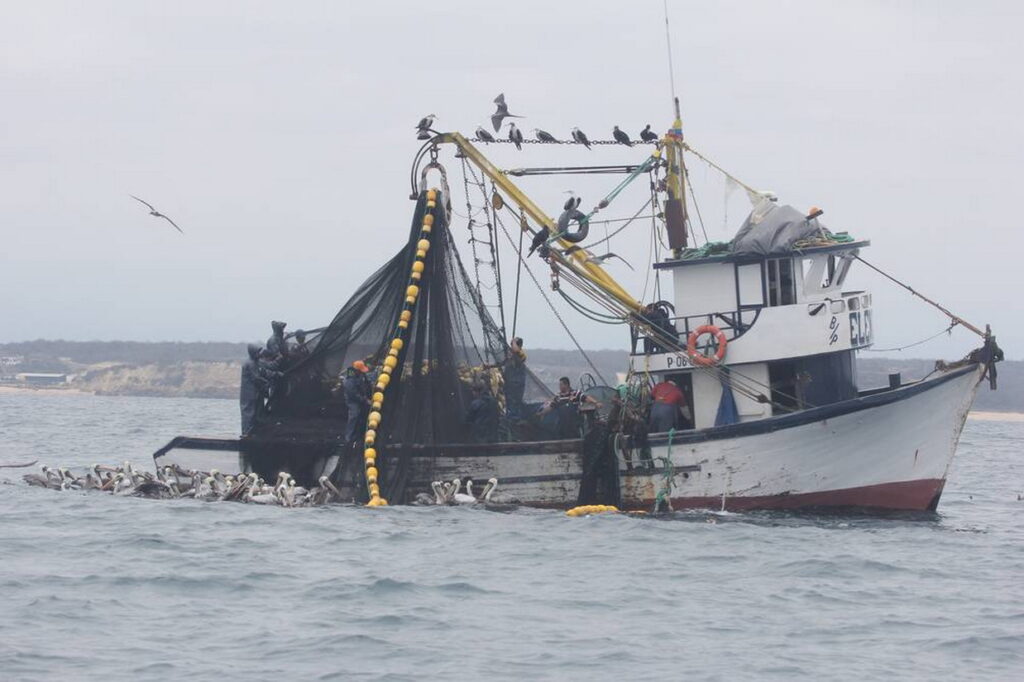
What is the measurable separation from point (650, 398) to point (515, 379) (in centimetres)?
191

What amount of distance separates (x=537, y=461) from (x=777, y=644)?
8.22 meters

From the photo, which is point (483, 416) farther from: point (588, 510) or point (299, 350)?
point (299, 350)

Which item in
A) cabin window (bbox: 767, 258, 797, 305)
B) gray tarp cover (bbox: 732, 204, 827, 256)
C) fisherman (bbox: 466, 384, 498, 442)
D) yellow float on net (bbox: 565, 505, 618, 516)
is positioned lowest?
yellow float on net (bbox: 565, 505, 618, 516)

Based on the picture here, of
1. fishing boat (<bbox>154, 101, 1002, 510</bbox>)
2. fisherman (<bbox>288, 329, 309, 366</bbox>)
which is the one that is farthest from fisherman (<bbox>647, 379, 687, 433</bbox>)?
fisherman (<bbox>288, 329, 309, 366</bbox>)

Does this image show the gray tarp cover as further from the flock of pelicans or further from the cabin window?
the flock of pelicans

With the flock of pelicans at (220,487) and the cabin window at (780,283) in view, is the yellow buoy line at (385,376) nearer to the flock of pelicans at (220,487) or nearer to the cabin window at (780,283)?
the flock of pelicans at (220,487)

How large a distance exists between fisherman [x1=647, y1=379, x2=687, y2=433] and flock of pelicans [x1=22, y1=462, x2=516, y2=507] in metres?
2.25

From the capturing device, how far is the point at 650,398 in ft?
70.5

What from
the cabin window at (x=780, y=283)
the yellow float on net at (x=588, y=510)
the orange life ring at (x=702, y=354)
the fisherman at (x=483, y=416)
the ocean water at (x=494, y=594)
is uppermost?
the cabin window at (x=780, y=283)

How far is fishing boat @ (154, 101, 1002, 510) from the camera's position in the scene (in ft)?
67.4

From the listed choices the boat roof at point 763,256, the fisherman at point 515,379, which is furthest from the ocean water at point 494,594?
the boat roof at point 763,256

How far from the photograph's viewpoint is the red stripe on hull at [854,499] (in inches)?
810

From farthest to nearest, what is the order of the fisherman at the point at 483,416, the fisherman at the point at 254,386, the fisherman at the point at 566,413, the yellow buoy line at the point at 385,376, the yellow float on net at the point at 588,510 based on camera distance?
the fisherman at the point at 254,386
the fisherman at the point at 566,413
the fisherman at the point at 483,416
the yellow buoy line at the point at 385,376
the yellow float on net at the point at 588,510

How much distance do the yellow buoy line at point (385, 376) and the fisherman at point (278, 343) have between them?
2.11 metres
